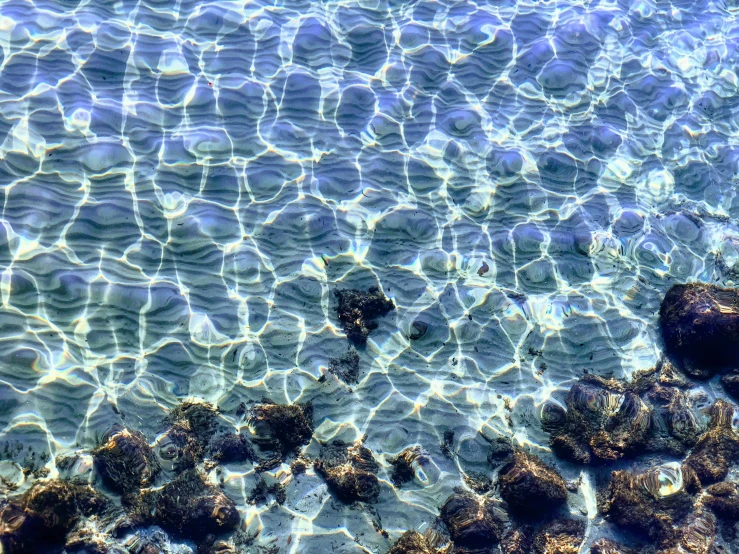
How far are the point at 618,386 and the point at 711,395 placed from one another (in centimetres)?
124

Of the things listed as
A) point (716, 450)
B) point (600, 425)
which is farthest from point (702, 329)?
point (600, 425)

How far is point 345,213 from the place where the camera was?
26.3ft

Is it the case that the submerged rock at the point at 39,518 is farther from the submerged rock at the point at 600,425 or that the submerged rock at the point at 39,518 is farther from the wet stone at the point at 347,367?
the submerged rock at the point at 600,425

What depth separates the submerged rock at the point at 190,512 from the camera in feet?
19.3

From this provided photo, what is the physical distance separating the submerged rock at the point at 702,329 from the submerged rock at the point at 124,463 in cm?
659

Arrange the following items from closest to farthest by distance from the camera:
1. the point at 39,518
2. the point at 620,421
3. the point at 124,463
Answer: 1. the point at 39,518
2. the point at 124,463
3. the point at 620,421

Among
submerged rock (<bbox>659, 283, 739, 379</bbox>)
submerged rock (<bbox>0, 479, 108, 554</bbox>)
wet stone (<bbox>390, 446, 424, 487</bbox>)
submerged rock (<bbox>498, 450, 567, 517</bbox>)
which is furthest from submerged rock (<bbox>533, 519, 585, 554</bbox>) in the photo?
submerged rock (<bbox>0, 479, 108, 554</bbox>)

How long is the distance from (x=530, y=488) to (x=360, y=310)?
2.84m

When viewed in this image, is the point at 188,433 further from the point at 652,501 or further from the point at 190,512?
the point at 652,501

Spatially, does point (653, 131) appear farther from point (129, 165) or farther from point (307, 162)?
point (129, 165)

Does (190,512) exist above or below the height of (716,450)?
below

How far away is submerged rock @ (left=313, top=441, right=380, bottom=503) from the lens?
628 centimetres

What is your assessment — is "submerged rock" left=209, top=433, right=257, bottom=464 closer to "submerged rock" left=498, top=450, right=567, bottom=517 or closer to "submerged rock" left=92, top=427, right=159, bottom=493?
"submerged rock" left=92, top=427, right=159, bottom=493

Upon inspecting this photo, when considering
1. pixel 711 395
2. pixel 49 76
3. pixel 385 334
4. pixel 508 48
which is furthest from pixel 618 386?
pixel 49 76
